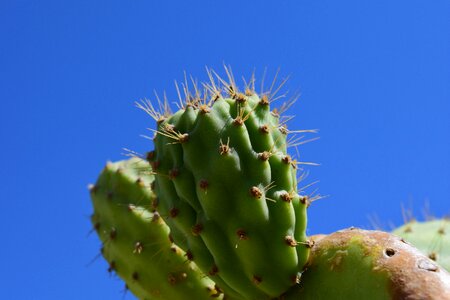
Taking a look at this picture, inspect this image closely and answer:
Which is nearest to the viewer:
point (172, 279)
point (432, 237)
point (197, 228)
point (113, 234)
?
point (197, 228)

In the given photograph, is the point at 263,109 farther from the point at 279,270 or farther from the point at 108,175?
the point at 108,175

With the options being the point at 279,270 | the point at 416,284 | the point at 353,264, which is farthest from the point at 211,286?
the point at 416,284

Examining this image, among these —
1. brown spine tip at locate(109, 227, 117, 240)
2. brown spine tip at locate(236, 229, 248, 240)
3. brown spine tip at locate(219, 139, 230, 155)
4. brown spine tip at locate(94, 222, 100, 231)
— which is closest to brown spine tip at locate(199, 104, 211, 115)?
brown spine tip at locate(219, 139, 230, 155)

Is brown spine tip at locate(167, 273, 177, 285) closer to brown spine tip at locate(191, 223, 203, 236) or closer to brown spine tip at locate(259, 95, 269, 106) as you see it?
brown spine tip at locate(191, 223, 203, 236)

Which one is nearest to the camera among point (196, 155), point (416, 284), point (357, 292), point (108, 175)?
point (416, 284)

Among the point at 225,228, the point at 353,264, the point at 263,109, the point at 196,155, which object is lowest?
the point at 353,264

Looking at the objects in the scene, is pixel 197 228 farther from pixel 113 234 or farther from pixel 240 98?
pixel 113 234

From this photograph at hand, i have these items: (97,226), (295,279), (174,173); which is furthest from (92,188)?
(295,279)

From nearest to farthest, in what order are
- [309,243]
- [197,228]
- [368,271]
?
1. [368,271]
2. [197,228]
3. [309,243]
